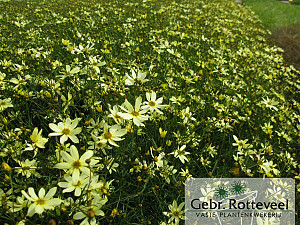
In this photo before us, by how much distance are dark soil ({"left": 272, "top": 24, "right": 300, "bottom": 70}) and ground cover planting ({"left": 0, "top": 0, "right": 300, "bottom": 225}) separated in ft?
6.13

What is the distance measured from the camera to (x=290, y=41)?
7246mm

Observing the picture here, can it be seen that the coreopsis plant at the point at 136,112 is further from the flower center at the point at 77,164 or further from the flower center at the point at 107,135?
the flower center at the point at 77,164

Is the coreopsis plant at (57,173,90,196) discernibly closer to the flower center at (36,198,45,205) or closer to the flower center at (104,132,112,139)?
the flower center at (36,198,45,205)

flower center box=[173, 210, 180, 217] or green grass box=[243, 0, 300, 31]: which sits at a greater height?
green grass box=[243, 0, 300, 31]

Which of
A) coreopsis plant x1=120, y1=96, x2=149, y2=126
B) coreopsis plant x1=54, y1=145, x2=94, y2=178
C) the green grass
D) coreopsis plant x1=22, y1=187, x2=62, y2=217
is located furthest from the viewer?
the green grass

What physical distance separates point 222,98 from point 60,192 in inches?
87.7

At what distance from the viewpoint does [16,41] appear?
368cm

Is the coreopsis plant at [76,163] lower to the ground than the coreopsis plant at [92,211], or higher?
higher

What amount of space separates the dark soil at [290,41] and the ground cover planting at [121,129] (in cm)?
187

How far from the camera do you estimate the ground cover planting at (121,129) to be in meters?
1.21

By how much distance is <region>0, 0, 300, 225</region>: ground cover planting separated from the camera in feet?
3.98

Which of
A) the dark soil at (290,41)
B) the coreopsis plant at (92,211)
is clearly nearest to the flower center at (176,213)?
the coreopsis plant at (92,211)

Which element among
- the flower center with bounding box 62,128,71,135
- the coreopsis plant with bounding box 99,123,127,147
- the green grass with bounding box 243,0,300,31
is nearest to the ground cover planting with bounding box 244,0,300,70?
the green grass with bounding box 243,0,300,31

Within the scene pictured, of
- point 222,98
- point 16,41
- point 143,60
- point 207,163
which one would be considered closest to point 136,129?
point 207,163
